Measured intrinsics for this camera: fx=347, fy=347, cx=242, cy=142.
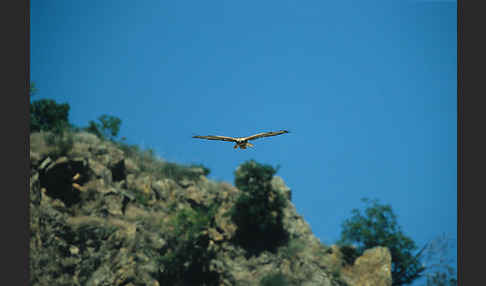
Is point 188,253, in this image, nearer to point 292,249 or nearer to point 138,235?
point 138,235

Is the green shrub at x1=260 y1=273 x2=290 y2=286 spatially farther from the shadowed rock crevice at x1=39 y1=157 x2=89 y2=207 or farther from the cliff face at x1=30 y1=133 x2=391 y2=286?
the shadowed rock crevice at x1=39 y1=157 x2=89 y2=207

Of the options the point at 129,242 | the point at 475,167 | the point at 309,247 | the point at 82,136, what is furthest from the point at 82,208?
the point at 475,167

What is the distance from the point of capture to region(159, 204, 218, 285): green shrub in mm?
13961

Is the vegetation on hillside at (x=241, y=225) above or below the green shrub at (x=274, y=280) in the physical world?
above

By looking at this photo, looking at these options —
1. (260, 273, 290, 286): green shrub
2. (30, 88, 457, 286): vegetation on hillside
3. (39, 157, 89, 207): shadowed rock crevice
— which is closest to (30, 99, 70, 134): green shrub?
(30, 88, 457, 286): vegetation on hillside

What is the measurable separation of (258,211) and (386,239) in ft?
27.5

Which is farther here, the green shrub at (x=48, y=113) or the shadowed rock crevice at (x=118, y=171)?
the green shrub at (x=48, y=113)

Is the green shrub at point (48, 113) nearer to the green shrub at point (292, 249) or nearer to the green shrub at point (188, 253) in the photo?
the green shrub at point (188, 253)

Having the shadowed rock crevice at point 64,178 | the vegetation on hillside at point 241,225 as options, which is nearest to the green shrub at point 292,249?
the vegetation on hillside at point 241,225

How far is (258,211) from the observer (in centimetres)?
1773

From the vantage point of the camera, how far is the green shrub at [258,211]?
17797 mm

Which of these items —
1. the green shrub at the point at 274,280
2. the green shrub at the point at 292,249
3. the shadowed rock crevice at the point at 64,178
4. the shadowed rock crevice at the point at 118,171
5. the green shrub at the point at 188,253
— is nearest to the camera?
the shadowed rock crevice at the point at 64,178

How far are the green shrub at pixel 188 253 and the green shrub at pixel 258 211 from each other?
3.04 metres

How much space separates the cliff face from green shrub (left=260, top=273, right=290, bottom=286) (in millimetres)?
45
